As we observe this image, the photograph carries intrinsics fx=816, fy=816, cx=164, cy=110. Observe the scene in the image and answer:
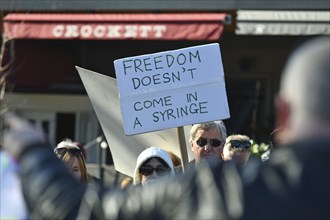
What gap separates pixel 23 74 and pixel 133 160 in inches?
359

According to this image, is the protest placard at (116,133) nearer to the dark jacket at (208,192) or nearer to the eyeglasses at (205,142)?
the eyeglasses at (205,142)

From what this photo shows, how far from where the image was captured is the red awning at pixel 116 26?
12406 mm

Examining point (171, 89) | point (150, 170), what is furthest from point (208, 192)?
point (171, 89)

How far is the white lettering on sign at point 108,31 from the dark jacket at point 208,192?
10.5 meters

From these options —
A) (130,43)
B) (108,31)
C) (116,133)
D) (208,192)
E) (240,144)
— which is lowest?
(240,144)

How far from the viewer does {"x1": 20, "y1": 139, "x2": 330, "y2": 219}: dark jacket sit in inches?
70.9

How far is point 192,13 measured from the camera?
13.2m

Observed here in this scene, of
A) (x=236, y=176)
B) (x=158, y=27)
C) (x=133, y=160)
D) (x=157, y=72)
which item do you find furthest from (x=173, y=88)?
(x=158, y=27)

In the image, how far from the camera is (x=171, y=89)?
4.91 metres

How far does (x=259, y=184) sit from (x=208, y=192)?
12cm

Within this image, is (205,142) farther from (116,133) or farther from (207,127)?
(116,133)

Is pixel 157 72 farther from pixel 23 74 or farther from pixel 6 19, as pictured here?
pixel 23 74

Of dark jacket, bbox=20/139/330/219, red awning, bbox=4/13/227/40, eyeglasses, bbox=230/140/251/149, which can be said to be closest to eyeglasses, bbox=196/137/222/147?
eyeglasses, bbox=230/140/251/149

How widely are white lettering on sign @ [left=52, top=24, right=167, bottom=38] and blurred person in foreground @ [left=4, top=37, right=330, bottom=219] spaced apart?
10548mm
